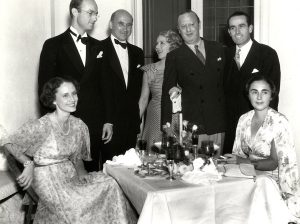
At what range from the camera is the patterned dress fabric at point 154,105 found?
4090 millimetres

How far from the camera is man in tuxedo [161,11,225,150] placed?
144 inches

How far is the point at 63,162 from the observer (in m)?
3.00

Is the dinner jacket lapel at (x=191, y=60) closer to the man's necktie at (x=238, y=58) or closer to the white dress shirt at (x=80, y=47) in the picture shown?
the man's necktie at (x=238, y=58)

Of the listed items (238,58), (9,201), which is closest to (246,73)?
(238,58)

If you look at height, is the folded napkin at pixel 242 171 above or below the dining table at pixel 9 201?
above

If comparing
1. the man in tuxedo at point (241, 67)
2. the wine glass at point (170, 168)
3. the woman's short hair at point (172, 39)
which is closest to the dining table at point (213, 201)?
the wine glass at point (170, 168)

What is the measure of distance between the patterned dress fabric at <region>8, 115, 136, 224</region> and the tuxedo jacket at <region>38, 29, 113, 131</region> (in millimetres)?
761

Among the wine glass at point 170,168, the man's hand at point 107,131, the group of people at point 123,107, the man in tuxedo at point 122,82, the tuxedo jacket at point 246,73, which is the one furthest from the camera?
the man in tuxedo at point 122,82

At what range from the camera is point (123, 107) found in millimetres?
3992

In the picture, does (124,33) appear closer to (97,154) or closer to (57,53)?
(57,53)

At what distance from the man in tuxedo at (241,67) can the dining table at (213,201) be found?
4.58 feet

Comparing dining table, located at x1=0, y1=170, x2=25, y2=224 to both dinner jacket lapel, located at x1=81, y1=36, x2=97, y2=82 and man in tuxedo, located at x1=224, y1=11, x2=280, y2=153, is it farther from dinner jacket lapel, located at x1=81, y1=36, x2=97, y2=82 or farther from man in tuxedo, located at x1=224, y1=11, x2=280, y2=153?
man in tuxedo, located at x1=224, y1=11, x2=280, y2=153

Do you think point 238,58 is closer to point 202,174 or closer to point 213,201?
point 202,174

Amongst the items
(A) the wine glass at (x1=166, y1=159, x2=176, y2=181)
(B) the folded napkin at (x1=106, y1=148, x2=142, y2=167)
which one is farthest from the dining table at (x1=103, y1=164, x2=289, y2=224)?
(B) the folded napkin at (x1=106, y1=148, x2=142, y2=167)
